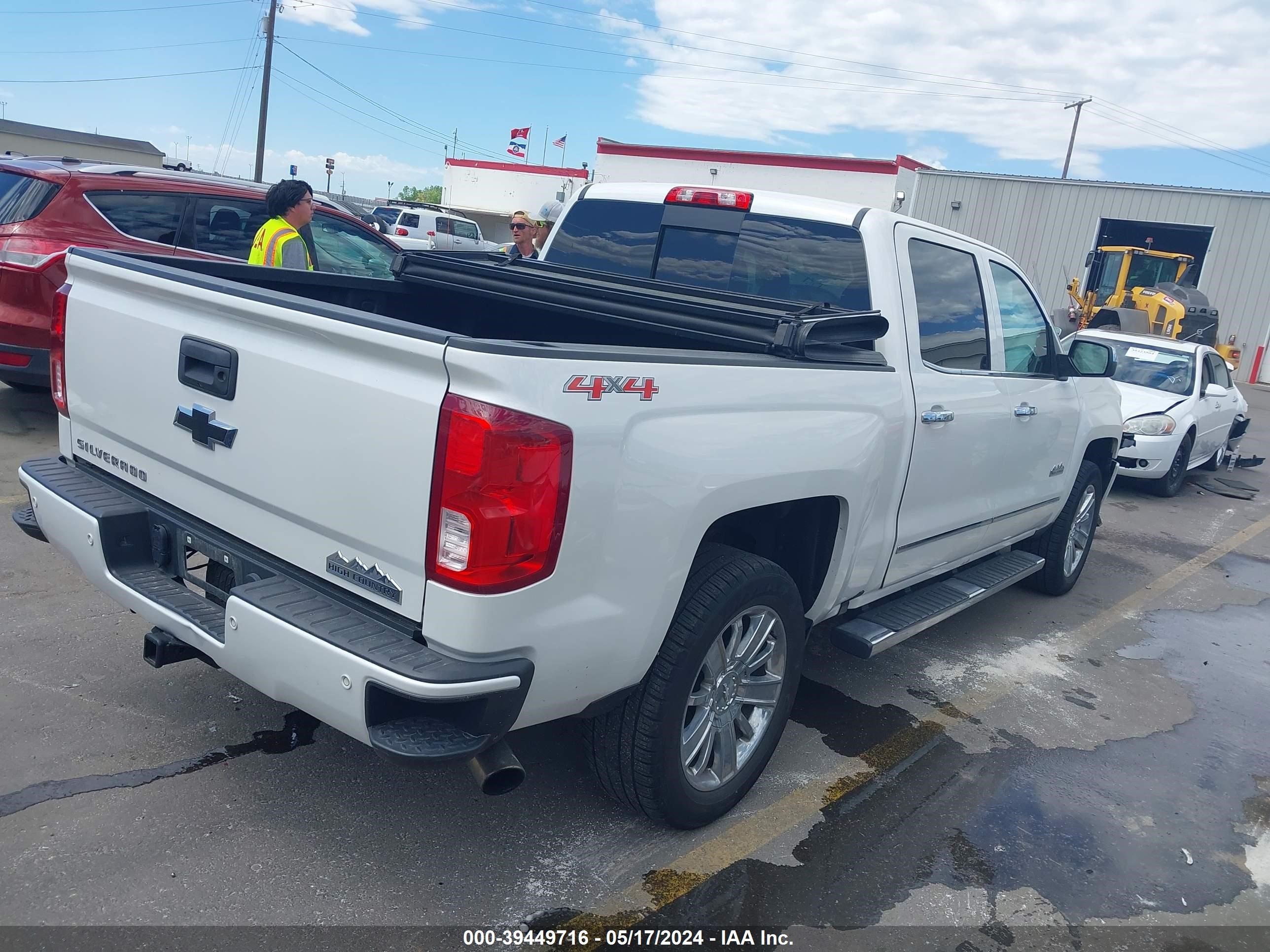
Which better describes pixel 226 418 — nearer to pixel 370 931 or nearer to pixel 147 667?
pixel 370 931

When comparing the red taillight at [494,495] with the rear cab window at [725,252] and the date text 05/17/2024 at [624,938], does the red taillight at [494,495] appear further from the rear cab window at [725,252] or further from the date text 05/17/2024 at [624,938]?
the rear cab window at [725,252]

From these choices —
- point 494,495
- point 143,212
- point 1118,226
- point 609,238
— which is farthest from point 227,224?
point 1118,226

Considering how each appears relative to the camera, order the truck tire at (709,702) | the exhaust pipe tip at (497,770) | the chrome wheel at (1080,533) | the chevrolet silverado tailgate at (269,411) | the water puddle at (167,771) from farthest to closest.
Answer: the chrome wheel at (1080,533), the water puddle at (167,771), the truck tire at (709,702), the exhaust pipe tip at (497,770), the chevrolet silverado tailgate at (269,411)

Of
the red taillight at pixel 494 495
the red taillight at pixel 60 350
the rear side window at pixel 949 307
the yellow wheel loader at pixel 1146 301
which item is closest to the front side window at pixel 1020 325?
the rear side window at pixel 949 307

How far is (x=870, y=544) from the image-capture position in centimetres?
366

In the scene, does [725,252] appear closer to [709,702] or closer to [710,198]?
[710,198]

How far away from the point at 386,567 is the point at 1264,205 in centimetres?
2987

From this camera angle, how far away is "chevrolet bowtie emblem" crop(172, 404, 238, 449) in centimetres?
273

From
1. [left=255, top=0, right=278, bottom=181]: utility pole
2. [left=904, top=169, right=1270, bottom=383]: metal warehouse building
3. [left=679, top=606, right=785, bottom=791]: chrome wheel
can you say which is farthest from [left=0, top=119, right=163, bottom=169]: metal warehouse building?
[left=679, top=606, right=785, bottom=791]: chrome wheel

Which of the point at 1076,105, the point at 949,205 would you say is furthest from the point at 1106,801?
the point at 1076,105

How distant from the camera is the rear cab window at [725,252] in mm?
3879

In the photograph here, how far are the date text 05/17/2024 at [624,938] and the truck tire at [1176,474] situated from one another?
8839 mm

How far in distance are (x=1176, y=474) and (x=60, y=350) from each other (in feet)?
33.3

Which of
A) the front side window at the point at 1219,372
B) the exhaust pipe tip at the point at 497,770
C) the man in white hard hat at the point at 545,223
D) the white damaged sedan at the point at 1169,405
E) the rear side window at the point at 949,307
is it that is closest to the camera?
the exhaust pipe tip at the point at 497,770
